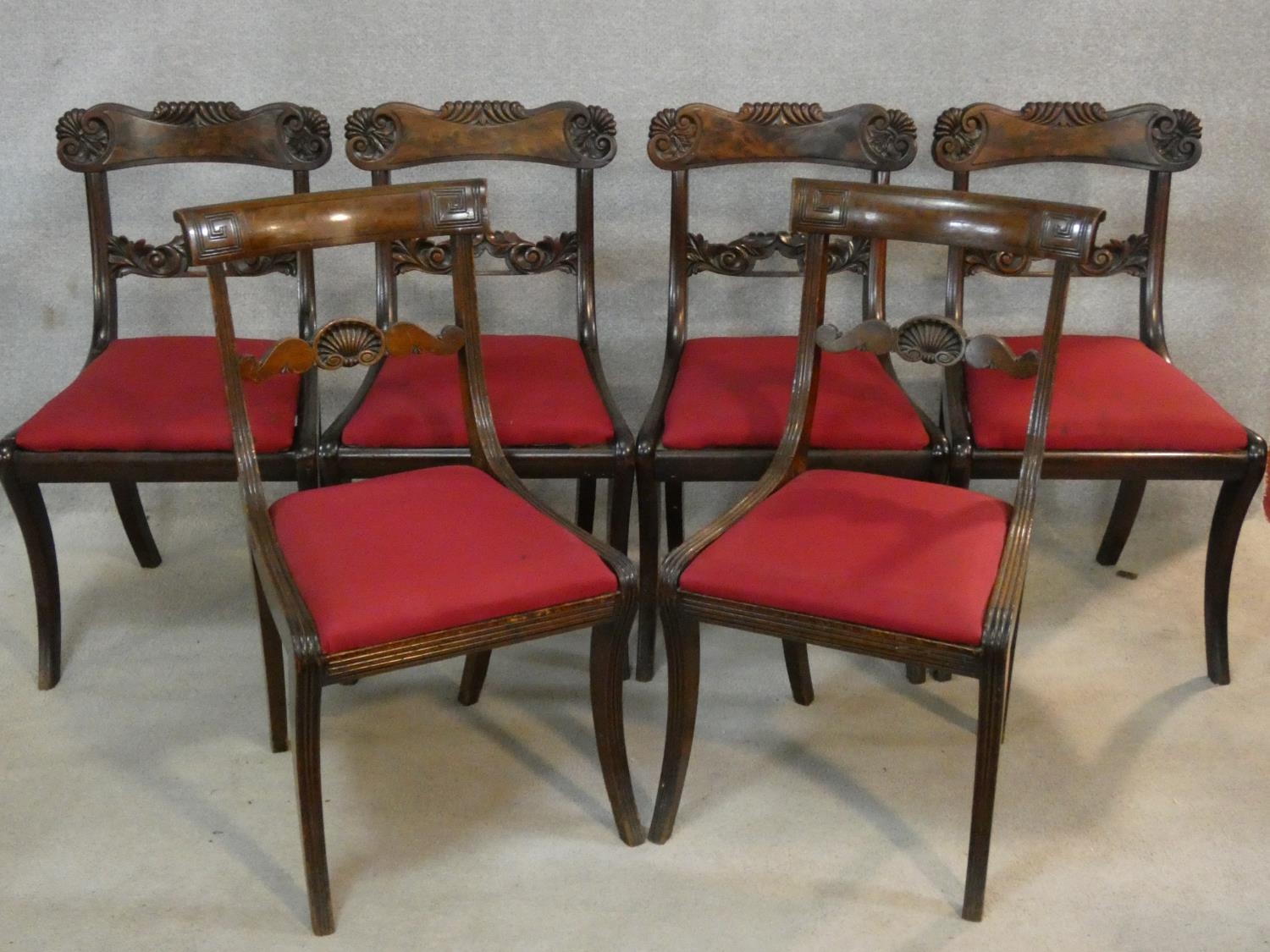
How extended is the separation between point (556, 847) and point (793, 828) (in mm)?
365

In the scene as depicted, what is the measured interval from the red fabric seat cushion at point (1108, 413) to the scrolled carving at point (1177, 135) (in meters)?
0.42

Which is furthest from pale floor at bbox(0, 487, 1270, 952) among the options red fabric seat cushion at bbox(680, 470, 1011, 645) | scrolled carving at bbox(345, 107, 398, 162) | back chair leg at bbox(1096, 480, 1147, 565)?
scrolled carving at bbox(345, 107, 398, 162)

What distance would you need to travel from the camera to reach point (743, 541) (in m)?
1.89

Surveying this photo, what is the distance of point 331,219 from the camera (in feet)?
6.34

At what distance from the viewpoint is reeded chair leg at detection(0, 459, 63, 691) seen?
2.28 meters

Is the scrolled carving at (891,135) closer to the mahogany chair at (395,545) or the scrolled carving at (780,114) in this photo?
the scrolled carving at (780,114)

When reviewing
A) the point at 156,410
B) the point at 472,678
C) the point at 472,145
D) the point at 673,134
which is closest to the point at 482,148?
the point at 472,145

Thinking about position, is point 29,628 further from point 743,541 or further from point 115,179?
point 743,541

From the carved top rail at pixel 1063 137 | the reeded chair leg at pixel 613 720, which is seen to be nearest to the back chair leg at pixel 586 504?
the reeded chair leg at pixel 613 720

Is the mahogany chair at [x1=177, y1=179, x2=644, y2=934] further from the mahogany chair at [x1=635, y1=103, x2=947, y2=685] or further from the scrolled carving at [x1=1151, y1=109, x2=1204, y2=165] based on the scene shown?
the scrolled carving at [x1=1151, y1=109, x2=1204, y2=165]

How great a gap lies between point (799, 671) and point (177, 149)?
1.51m

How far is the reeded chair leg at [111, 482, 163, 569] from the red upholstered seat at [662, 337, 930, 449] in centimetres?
121

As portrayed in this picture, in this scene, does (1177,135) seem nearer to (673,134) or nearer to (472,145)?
(673,134)

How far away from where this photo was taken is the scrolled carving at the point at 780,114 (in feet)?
8.11
